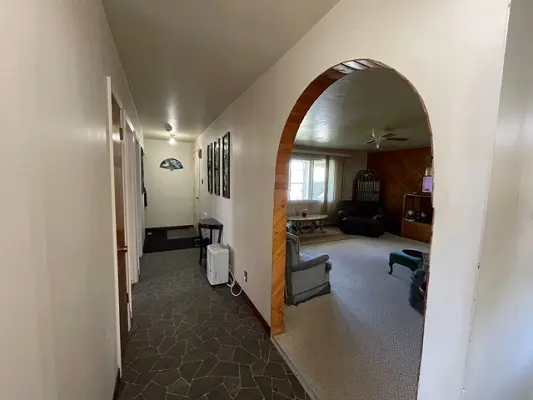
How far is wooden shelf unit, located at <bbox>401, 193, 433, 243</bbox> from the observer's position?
21.1 feet

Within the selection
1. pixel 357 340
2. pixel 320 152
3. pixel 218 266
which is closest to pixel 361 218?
pixel 320 152

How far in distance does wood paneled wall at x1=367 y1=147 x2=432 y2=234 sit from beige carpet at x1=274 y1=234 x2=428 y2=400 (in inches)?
161

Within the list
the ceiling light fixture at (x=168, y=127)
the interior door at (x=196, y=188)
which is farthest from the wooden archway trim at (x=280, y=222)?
the interior door at (x=196, y=188)

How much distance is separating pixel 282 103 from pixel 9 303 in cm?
210

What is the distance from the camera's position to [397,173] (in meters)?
7.64

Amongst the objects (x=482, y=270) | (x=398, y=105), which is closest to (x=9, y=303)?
(x=482, y=270)

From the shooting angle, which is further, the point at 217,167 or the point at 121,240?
the point at 217,167

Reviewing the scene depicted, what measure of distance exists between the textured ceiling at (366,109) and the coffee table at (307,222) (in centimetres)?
223

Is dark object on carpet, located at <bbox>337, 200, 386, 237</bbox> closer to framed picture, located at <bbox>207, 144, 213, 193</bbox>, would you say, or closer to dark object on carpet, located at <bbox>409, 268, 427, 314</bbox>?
dark object on carpet, located at <bbox>409, 268, 427, 314</bbox>

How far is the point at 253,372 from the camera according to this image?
1.96 metres

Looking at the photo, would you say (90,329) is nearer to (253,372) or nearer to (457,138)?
(253,372)

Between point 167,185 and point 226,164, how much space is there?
12.5ft

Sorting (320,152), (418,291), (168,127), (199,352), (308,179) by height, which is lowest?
(199,352)

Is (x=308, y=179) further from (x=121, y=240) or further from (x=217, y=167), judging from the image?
(x=121, y=240)
